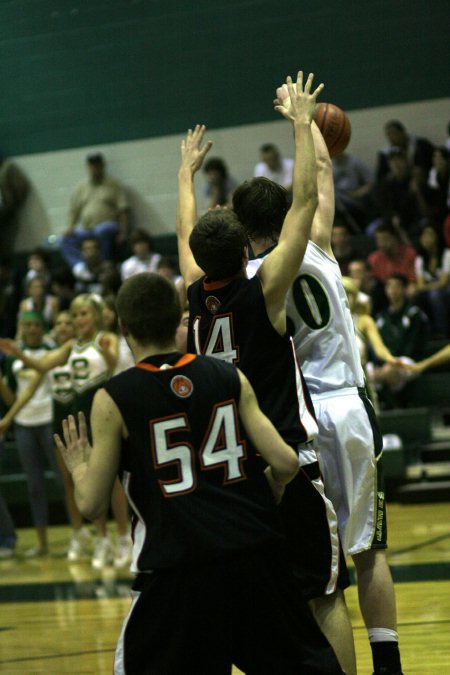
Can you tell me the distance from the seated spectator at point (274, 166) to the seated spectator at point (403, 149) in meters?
1.03

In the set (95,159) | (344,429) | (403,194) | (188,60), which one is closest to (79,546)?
(344,429)

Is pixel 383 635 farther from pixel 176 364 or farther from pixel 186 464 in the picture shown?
pixel 176 364

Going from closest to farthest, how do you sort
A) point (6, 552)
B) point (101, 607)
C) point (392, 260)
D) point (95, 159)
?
point (101, 607) → point (6, 552) → point (392, 260) → point (95, 159)

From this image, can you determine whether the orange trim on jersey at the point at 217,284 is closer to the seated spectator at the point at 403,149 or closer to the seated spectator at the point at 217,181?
the seated spectator at the point at 403,149

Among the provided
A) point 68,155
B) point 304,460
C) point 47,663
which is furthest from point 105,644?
point 68,155

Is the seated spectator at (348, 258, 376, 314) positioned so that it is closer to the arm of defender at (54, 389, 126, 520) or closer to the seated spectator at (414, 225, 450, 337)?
the seated spectator at (414, 225, 450, 337)

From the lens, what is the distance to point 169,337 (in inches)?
110

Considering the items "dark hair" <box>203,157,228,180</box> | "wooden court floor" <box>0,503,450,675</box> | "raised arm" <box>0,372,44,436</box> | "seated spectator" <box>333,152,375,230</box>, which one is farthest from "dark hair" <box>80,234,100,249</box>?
"wooden court floor" <box>0,503,450,675</box>

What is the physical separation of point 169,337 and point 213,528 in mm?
498

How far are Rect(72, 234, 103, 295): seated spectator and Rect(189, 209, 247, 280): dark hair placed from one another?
9089 millimetres

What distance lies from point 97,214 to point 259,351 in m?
10.1

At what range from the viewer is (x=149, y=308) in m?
2.74

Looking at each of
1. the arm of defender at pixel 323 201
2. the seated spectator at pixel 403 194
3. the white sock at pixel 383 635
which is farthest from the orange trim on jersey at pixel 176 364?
the seated spectator at pixel 403 194

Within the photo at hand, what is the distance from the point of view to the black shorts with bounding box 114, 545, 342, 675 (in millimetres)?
2654
